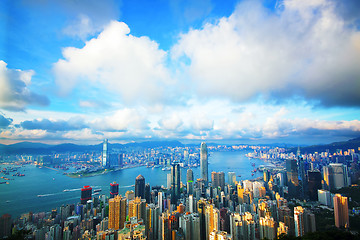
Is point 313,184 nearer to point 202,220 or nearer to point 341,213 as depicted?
point 341,213

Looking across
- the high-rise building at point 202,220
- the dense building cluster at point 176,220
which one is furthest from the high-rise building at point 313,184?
the high-rise building at point 202,220

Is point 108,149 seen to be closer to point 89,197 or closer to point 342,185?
point 89,197

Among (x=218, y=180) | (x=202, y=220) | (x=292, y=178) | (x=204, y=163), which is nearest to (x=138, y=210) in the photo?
(x=202, y=220)

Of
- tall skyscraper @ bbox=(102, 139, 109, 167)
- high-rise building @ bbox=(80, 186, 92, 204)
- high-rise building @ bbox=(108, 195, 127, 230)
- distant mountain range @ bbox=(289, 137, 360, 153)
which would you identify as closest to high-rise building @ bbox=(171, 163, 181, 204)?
high-rise building @ bbox=(108, 195, 127, 230)

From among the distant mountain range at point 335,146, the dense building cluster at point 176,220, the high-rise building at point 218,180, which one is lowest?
the high-rise building at point 218,180

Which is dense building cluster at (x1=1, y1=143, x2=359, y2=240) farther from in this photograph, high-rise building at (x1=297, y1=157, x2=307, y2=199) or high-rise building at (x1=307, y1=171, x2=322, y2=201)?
high-rise building at (x1=297, y1=157, x2=307, y2=199)

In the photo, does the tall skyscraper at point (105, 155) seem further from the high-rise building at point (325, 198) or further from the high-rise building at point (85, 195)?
the high-rise building at point (325, 198)

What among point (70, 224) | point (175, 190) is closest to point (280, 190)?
point (175, 190)
